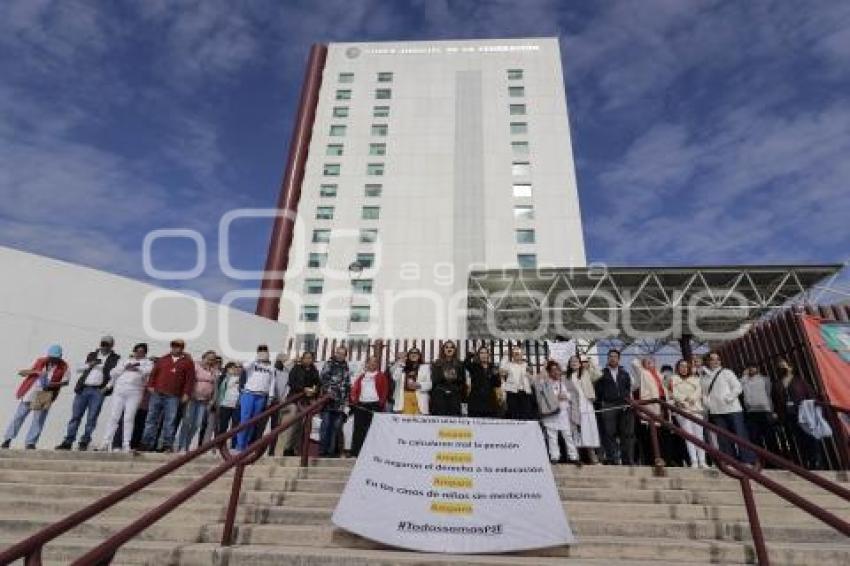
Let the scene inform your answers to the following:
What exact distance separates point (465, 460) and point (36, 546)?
354cm

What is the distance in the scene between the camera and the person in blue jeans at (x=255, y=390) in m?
8.34

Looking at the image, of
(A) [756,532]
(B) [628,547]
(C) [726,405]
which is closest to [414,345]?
(C) [726,405]

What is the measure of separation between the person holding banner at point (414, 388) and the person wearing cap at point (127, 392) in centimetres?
419

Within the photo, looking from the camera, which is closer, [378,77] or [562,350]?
[562,350]

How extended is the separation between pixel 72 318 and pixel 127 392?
4.42m

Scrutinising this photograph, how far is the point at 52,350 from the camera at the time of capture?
317 inches

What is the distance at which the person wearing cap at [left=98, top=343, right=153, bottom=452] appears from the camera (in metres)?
7.79

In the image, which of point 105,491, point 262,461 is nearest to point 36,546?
point 105,491

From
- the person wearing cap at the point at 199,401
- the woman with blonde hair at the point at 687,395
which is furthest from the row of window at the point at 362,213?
the woman with blonde hair at the point at 687,395

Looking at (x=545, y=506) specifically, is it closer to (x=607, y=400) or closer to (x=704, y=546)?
(x=704, y=546)

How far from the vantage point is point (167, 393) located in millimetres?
7754

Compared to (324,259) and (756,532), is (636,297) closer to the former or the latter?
(756,532)

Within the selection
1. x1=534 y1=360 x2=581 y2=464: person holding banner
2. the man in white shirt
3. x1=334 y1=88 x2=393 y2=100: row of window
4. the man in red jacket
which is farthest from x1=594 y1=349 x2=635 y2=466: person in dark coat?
x1=334 y1=88 x2=393 y2=100: row of window

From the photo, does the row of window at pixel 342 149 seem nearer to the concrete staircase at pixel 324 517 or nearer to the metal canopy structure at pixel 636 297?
the metal canopy structure at pixel 636 297
